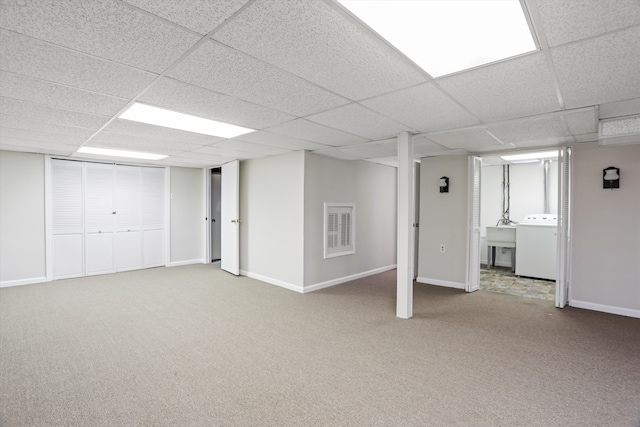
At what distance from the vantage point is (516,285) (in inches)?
213

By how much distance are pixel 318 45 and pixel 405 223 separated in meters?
2.47

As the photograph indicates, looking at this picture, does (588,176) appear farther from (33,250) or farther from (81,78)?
(33,250)

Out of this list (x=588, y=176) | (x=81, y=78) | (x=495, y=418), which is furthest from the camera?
(x=588, y=176)

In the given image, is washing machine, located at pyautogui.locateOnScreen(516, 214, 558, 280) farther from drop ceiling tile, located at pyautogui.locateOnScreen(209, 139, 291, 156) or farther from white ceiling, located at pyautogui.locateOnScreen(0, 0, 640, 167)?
drop ceiling tile, located at pyautogui.locateOnScreen(209, 139, 291, 156)

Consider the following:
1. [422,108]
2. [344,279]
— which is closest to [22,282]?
[344,279]

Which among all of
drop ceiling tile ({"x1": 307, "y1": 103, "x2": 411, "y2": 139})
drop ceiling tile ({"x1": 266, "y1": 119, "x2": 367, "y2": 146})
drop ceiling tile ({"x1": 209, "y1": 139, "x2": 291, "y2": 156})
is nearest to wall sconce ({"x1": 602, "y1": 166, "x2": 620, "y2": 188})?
drop ceiling tile ({"x1": 307, "y1": 103, "x2": 411, "y2": 139})

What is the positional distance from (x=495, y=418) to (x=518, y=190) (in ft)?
19.8

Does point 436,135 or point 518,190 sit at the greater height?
point 436,135

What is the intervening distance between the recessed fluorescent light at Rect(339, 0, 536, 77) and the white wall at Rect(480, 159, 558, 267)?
19.1 feet

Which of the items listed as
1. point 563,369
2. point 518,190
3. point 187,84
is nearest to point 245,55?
point 187,84

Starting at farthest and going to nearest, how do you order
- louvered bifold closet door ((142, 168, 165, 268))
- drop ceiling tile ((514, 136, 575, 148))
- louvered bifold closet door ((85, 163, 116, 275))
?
louvered bifold closet door ((142, 168, 165, 268)), louvered bifold closet door ((85, 163, 116, 275)), drop ceiling tile ((514, 136, 575, 148))

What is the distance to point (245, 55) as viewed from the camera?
5.96 feet

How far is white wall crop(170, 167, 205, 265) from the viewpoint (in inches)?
272

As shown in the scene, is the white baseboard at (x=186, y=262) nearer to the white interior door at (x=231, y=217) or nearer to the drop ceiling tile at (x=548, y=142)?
the white interior door at (x=231, y=217)
